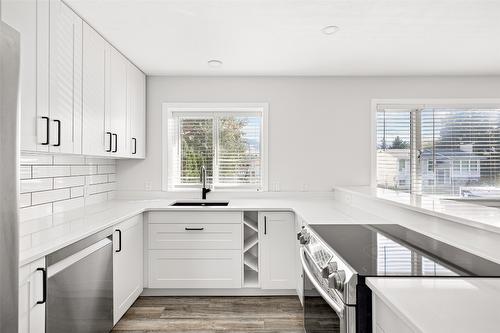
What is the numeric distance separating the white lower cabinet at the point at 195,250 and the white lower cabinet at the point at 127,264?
4.9 inches

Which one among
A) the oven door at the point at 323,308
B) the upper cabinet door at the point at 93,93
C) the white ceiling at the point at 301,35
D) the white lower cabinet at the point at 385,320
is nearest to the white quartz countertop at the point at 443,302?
the white lower cabinet at the point at 385,320

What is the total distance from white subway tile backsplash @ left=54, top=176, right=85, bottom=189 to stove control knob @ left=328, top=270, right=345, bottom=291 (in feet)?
7.35

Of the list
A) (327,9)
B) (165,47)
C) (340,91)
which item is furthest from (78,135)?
(340,91)

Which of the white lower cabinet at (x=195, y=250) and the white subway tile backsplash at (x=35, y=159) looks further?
the white lower cabinet at (x=195, y=250)

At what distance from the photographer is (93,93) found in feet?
7.75

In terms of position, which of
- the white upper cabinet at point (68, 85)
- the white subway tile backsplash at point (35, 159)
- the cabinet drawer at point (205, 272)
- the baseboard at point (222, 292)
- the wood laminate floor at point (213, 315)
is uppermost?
the white upper cabinet at point (68, 85)

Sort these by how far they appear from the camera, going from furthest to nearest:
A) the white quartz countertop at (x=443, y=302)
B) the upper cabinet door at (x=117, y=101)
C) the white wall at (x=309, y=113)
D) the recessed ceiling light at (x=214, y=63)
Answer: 1. the white wall at (x=309, y=113)
2. the recessed ceiling light at (x=214, y=63)
3. the upper cabinet door at (x=117, y=101)
4. the white quartz countertop at (x=443, y=302)

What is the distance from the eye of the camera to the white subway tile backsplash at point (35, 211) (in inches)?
81.5

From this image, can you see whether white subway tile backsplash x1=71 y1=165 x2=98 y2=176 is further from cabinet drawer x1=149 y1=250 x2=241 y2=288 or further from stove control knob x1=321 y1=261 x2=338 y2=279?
stove control knob x1=321 y1=261 x2=338 y2=279

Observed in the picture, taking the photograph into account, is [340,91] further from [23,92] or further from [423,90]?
[23,92]

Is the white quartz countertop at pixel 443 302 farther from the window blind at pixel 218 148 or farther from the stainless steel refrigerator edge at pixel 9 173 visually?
the window blind at pixel 218 148

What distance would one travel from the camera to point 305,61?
119 inches

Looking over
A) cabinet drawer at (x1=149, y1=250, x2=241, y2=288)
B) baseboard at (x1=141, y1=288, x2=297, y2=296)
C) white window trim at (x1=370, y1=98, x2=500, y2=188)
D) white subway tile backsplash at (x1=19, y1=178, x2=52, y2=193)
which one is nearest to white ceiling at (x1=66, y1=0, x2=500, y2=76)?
white window trim at (x1=370, y1=98, x2=500, y2=188)

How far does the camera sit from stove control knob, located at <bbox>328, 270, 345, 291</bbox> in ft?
3.78
